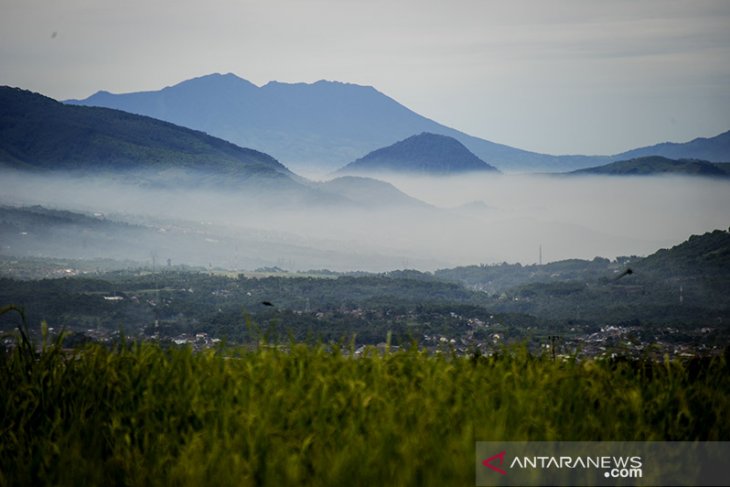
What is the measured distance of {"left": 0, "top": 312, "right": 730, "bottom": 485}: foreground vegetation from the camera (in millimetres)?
6312

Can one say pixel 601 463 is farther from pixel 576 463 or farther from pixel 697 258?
pixel 697 258

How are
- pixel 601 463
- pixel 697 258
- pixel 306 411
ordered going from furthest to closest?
pixel 697 258
pixel 306 411
pixel 601 463

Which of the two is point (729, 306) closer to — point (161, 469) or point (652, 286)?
point (652, 286)

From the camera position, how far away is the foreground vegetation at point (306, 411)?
20.7 ft

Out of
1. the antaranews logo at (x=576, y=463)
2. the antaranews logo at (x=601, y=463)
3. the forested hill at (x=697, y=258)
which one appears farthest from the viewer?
the forested hill at (x=697, y=258)

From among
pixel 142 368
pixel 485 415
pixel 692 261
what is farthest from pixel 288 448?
pixel 692 261

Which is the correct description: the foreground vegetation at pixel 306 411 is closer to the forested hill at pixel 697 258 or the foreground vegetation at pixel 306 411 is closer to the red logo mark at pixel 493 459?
the red logo mark at pixel 493 459

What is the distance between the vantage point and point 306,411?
7.29 m

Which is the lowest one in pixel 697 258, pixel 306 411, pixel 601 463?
pixel 697 258

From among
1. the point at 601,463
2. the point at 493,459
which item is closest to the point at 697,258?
the point at 601,463

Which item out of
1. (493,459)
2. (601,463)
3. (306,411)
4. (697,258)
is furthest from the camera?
(697,258)

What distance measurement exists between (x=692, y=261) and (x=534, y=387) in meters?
184

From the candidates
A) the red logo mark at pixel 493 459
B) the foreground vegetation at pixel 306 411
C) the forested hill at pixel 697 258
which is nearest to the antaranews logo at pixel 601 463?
the red logo mark at pixel 493 459

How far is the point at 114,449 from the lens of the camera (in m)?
6.95
